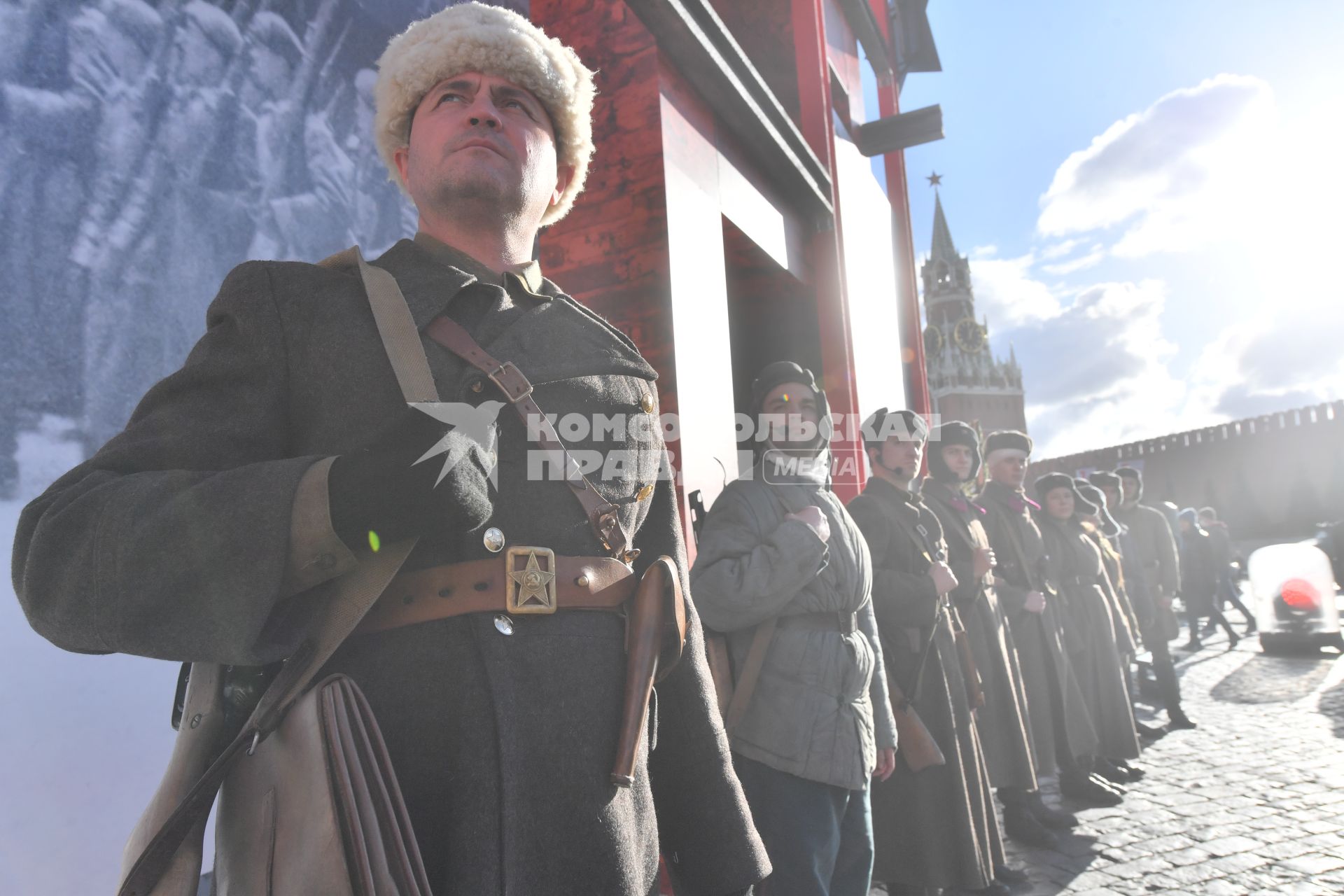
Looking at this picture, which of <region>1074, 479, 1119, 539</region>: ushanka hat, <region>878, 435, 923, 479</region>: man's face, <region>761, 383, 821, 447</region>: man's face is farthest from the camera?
<region>1074, 479, 1119, 539</region>: ushanka hat

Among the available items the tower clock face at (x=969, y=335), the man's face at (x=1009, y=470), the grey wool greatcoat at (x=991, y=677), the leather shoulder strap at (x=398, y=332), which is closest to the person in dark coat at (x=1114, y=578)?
the man's face at (x=1009, y=470)

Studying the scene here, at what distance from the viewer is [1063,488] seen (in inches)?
270

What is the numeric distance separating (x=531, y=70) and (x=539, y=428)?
772 millimetres

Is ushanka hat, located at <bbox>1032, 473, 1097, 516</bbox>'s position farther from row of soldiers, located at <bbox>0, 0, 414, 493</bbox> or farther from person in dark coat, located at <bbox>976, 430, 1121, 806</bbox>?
row of soldiers, located at <bbox>0, 0, 414, 493</bbox>

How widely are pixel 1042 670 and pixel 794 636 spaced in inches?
133

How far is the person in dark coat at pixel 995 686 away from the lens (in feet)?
15.1

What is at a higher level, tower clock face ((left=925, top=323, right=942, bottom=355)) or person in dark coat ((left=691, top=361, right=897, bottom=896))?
tower clock face ((left=925, top=323, right=942, bottom=355))

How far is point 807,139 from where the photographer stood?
23.0 feet

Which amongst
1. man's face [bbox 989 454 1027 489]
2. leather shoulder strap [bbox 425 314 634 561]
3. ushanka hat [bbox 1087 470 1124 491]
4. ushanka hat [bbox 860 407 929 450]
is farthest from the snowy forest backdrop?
ushanka hat [bbox 1087 470 1124 491]

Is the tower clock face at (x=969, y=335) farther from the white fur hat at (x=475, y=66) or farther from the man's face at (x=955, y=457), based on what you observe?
the white fur hat at (x=475, y=66)

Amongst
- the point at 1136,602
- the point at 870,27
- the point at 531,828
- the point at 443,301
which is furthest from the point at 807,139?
the point at 531,828

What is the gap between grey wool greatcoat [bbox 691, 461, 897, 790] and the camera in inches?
110

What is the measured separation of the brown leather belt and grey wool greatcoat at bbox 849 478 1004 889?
2649 mm

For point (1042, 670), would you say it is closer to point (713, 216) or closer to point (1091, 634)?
point (1091, 634)
